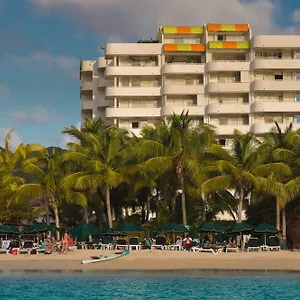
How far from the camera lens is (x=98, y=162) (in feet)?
143

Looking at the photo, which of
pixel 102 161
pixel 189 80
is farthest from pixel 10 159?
pixel 189 80

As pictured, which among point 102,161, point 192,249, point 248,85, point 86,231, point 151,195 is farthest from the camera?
point 248,85

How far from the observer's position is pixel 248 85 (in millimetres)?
70312

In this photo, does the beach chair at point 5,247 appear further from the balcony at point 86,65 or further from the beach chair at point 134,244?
the balcony at point 86,65

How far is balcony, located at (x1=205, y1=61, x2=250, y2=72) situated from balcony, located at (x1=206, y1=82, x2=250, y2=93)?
5.88 ft

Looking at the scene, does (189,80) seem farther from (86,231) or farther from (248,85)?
(86,231)

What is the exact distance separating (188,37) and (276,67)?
1155 centimetres

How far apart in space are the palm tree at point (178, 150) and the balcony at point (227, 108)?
77.0ft

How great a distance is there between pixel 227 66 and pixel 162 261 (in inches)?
1624

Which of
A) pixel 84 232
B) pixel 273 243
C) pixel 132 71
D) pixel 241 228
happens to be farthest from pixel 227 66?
pixel 273 243

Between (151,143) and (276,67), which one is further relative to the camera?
(276,67)

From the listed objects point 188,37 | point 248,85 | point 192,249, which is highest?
point 188,37

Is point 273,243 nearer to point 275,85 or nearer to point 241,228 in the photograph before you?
point 241,228

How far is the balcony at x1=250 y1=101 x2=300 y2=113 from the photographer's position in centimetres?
6900
